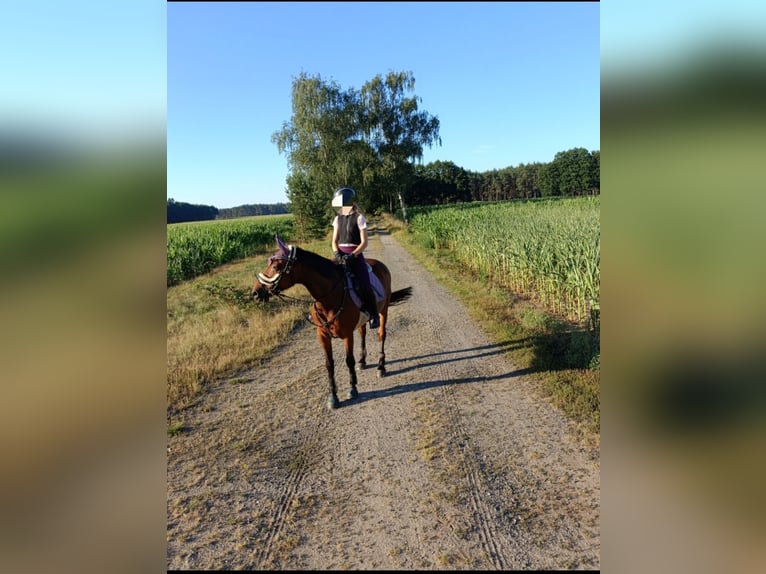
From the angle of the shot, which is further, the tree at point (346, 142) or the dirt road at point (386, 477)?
the tree at point (346, 142)

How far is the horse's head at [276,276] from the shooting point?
182 inches

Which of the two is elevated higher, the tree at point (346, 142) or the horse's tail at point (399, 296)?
the tree at point (346, 142)

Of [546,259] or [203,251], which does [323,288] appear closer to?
[546,259]

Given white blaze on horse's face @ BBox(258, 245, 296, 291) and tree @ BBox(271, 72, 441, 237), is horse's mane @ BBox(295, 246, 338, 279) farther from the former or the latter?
tree @ BBox(271, 72, 441, 237)

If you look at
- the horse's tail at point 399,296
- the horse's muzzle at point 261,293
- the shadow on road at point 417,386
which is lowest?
the shadow on road at point 417,386

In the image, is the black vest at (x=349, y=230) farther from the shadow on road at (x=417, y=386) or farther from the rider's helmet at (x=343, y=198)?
the shadow on road at (x=417, y=386)

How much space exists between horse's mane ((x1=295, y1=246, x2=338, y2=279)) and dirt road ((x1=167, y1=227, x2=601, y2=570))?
71.9 inches

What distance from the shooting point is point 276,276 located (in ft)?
15.2

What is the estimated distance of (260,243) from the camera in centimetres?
3659
